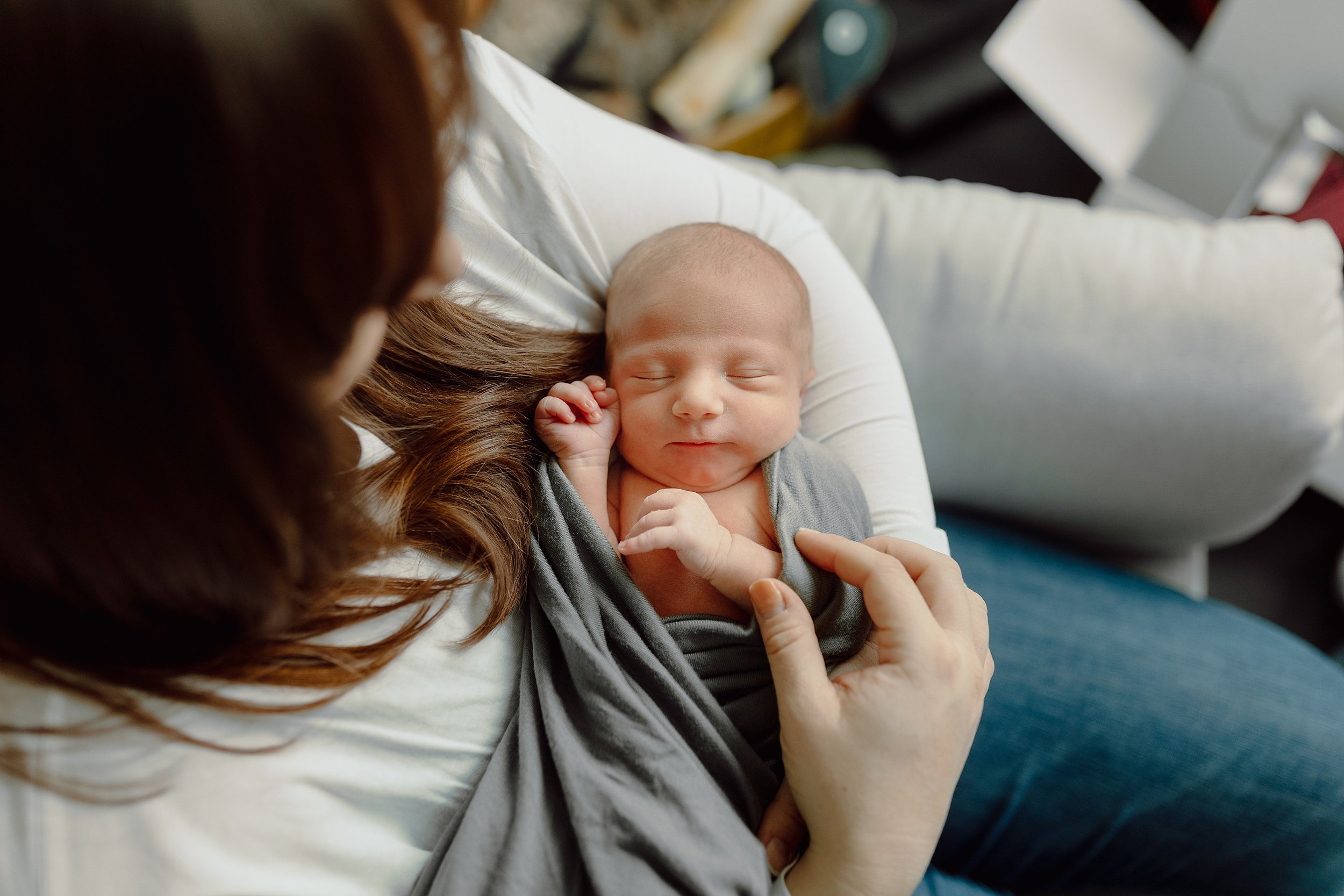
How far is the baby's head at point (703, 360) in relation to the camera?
92 cm

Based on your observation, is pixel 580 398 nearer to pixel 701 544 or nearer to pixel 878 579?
pixel 701 544

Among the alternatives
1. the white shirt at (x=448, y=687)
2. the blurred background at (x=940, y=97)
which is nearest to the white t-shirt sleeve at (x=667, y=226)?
the white shirt at (x=448, y=687)

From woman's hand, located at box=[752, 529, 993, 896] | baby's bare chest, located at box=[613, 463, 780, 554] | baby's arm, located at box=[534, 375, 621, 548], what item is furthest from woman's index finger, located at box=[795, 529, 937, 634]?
baby's arm, located at box=[534, 375, 621, 548]

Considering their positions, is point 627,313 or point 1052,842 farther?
point 1052,842

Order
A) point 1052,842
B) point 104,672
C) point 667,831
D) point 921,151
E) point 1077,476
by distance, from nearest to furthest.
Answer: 1. point 104,672
2. point 667,831
3. point 1052,842
4. point 1077,476
5. point 921,151

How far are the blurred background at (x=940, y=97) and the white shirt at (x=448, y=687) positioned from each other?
3.53 ft

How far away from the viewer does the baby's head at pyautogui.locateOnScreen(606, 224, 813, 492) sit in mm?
919

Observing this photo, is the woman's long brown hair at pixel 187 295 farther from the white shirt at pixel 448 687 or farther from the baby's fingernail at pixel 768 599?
the baby's fingernail at pixel 768 599

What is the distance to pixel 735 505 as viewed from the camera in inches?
37.1

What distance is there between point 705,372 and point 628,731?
16.0 inches

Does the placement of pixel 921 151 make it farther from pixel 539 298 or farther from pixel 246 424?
pixel 246 424

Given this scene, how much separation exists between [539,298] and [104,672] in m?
0.58

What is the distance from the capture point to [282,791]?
25.7 inches

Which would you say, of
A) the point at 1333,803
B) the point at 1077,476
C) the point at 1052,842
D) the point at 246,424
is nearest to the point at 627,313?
the point at 246,424
